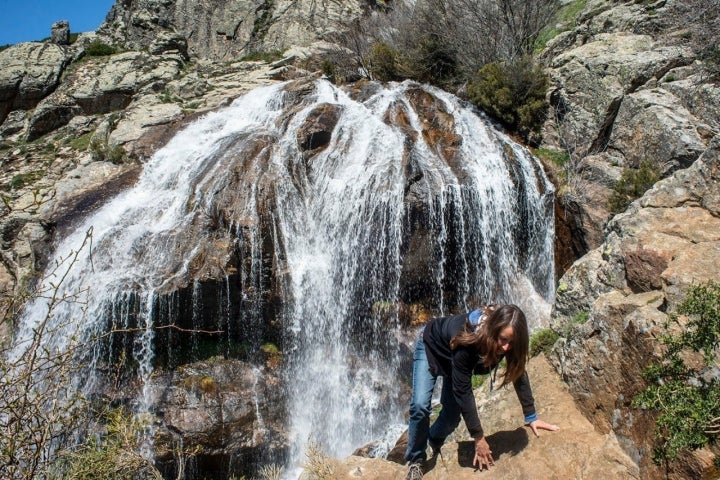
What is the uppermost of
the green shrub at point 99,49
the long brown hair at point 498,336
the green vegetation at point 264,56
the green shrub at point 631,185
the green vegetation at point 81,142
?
the green shrub at point 99,49

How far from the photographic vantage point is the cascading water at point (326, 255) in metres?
8.66

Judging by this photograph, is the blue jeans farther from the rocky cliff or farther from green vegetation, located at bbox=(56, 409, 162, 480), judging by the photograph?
green vegetation, located at bbox=(56, 409, 162, 480)

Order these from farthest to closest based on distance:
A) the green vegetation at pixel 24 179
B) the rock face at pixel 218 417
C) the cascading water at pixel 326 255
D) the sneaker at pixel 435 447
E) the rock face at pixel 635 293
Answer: the green vegetation at pixel 24 179 → the cascading water at pixel 326 255 → the rock face at pixel 218 417 → the sneaker at pixel 435 447 → the rock face at pixel 635 293

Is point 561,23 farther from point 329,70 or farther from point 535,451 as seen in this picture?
point 535,451

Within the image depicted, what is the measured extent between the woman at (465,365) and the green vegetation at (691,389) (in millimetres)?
831

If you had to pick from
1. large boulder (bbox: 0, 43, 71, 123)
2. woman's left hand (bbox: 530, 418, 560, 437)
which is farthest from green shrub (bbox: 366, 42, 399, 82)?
woman's left hand (bbox: 530, 418, 560, 437)

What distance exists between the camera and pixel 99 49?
2042 cm

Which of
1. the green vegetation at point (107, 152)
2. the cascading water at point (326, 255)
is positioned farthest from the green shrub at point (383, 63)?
the green vegetation at point (107, 152)

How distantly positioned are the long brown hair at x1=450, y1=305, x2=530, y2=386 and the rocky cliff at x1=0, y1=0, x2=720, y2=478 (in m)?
1.04

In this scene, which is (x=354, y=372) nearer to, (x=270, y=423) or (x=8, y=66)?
(x=270, y=423)

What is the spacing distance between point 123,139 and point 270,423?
973 centimetres

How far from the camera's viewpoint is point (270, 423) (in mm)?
8383

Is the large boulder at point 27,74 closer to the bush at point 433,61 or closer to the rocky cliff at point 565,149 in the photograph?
the rocky cliff at point 565,149

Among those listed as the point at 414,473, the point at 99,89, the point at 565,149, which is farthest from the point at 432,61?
the point at 414,473
